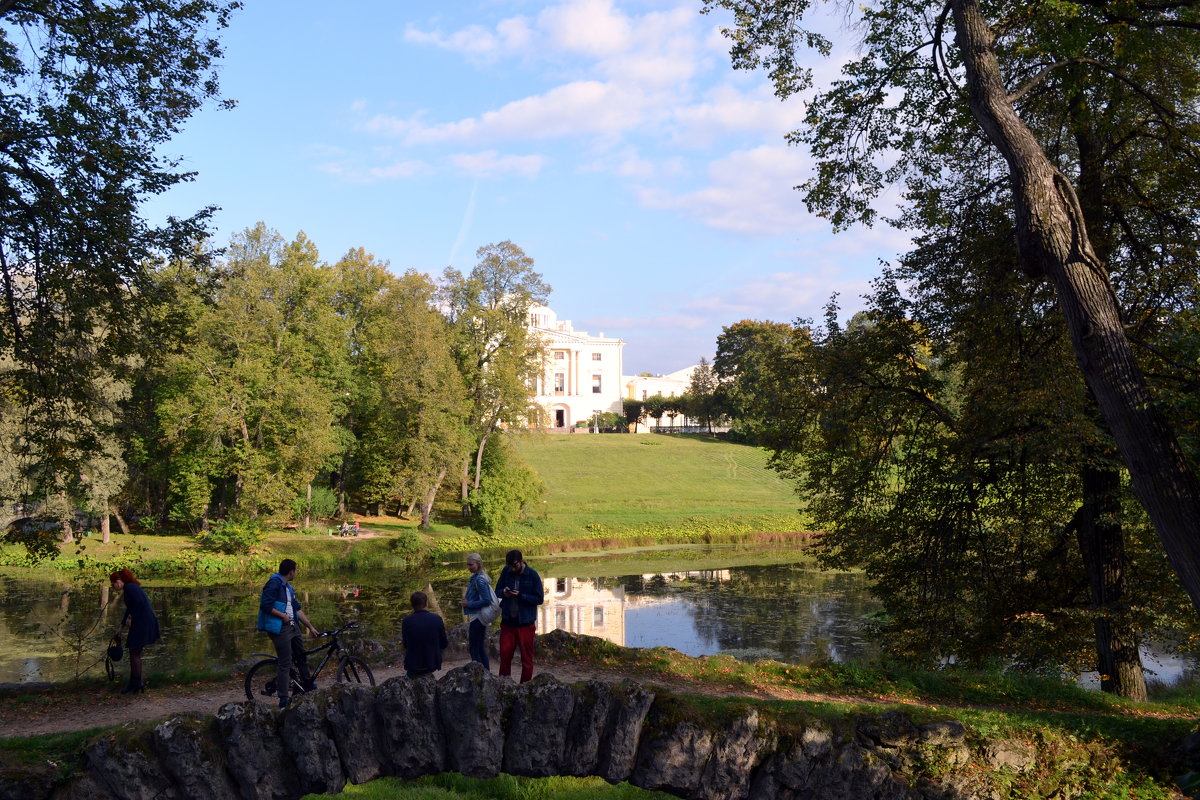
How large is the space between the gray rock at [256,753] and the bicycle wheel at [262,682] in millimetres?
1587

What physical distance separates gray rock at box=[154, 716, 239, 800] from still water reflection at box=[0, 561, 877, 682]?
9807 millimetres

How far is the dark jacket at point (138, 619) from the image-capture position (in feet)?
34.1

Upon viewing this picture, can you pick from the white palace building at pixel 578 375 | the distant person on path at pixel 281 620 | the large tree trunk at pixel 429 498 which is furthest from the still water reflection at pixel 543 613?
the white palace building at pixel 578 375

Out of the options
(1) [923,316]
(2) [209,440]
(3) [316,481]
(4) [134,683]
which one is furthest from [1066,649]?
(3) [316,481]

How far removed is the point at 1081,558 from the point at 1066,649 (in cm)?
164

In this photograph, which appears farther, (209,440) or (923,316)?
(209,440)

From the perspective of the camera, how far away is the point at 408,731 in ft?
25.9

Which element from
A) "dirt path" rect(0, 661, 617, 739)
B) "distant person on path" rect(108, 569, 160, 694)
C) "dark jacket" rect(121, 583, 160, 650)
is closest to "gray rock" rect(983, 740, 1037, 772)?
"dirt path" rect(0, 661, 617, 739)

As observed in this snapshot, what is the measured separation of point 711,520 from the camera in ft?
146

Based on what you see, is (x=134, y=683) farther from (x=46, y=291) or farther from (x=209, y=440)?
(x=209, y=440)

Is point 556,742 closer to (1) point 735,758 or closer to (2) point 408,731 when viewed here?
(2) point 408,731

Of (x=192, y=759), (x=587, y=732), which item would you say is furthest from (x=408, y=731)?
(x=192, y=759)

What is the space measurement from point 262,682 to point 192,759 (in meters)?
3.31

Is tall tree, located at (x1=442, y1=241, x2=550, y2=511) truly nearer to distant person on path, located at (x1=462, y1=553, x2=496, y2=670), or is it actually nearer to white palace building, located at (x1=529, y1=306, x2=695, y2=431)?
distant person on path, located at (x1=462, y1=553, x2=496, y2=670)
